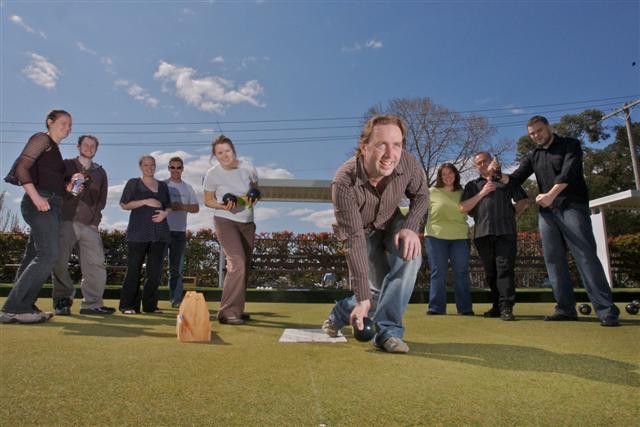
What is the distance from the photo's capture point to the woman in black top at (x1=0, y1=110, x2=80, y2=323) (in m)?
3.73

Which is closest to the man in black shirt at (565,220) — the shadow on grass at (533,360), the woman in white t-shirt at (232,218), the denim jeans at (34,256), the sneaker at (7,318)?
the shadow on grass at (533,360)

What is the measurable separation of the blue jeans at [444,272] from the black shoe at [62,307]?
4.00m

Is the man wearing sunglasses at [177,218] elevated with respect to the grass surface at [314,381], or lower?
elevated

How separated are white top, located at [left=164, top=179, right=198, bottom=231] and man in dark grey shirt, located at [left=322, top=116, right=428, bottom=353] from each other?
3709mm

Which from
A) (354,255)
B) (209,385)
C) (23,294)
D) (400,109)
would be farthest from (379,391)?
(400,109)

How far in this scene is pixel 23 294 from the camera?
3777 millimetres

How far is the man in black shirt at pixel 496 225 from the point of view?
466 cm

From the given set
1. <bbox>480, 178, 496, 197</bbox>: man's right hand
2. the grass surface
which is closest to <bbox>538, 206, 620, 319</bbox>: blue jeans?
<bbox>480, 178, 496, 197</bbox>: man's right hand

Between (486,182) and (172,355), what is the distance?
3.91 m

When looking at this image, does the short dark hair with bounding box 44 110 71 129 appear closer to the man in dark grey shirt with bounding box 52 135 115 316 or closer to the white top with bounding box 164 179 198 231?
the man in dark grey shirt with bounding box 52 135 115 316

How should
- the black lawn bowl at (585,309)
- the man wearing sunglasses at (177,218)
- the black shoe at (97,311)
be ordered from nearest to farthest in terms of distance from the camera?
the black shoe at (97,311), the black lawn bowl at (585,309), the man wearing sunglasses at (177,218)

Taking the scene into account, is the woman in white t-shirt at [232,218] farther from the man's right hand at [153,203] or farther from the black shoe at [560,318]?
the black shoe at [560,318]

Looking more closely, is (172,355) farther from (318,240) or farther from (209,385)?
(318,240)

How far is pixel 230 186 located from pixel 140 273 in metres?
1.73
